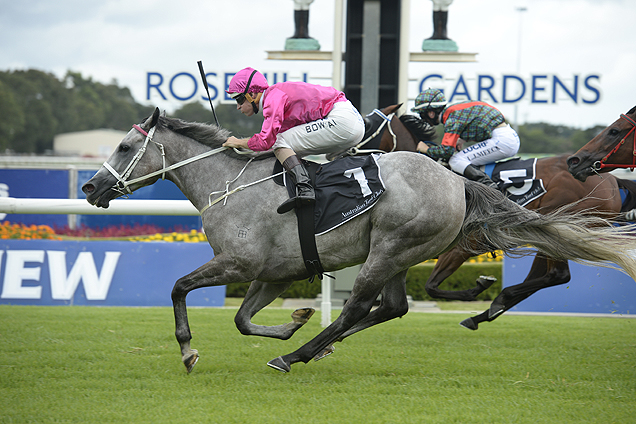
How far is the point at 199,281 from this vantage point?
355cm

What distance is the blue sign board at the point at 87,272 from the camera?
19.7ft

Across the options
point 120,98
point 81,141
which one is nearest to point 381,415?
point 81,141

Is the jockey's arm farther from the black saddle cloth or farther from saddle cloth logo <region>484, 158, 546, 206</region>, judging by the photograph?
saddle cloth logo <region>484, 158, 546, 206</region>

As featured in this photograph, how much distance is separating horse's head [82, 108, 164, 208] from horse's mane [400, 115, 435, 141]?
218cm

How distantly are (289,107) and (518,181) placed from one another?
2241mm

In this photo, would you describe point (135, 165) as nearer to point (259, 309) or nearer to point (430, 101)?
point (259, 309)

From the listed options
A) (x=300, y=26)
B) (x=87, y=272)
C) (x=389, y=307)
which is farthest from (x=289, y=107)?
(x=300, y=26)

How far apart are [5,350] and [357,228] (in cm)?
258

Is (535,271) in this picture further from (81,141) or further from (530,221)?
(81,141)

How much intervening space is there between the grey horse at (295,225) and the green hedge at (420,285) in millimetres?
3467

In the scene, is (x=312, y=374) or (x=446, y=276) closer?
(x=312, y=374)

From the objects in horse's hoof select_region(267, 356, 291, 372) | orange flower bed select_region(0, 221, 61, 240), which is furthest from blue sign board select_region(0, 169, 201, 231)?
horse's hoof select_region(267, 356, 291, 372)

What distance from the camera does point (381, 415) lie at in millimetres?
2898

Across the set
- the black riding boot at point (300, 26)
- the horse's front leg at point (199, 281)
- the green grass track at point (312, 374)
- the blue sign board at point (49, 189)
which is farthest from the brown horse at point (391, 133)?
the blue sign board at point (49, 189)
